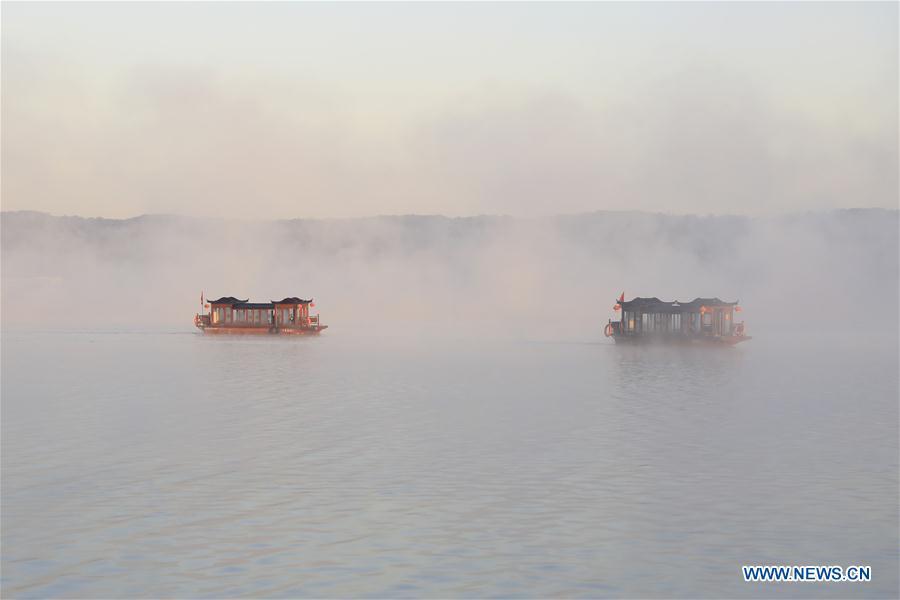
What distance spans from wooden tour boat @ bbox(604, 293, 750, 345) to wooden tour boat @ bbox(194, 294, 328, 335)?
40.0m

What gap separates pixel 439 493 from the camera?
20.5 metres

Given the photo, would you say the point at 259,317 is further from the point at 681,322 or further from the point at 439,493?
the point at 439,493

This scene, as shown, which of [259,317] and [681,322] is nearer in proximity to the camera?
[681,322]

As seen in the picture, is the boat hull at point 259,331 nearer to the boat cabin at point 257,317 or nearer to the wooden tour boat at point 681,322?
the boat cabin at point 257,317

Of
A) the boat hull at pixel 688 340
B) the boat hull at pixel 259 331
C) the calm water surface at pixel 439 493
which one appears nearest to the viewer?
the calm water surface at pixel 439 493

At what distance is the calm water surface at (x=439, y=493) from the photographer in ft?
47.5

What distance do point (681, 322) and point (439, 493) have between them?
264 feet

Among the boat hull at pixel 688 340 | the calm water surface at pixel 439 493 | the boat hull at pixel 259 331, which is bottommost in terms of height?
the calm water surface at pixel 439 493

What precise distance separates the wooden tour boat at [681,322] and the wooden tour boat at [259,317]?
131 ft

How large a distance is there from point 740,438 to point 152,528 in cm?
1813

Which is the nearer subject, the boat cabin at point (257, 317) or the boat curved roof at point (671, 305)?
the boat curved roof at point (671, 305)

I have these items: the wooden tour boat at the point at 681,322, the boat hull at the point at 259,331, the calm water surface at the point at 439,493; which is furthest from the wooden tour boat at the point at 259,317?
the calm water surface at the point at 439,493

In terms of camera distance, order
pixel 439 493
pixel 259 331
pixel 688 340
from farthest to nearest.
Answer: pixel 259 331 → pixel 688 340 → pixel 439 493

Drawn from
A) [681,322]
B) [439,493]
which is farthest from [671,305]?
[439,493]
